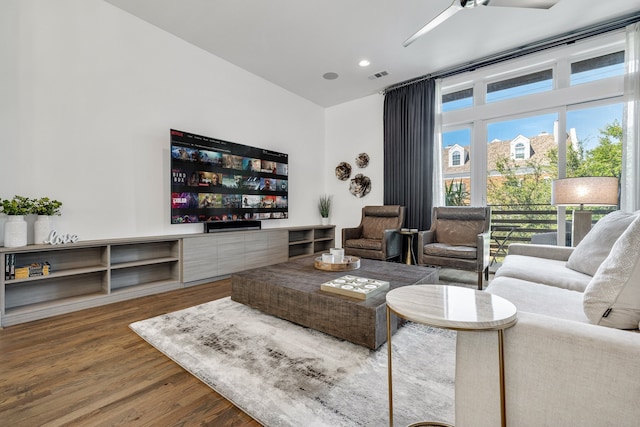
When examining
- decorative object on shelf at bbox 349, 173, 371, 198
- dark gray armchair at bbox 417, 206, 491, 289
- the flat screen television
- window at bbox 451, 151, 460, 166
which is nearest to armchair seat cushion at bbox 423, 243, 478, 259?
dark gray armchair at bbox 417, 206, 491, 289

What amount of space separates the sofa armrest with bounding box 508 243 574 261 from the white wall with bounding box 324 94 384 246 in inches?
100

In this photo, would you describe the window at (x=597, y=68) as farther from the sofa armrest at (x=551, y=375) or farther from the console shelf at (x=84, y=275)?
the console shelf at (x=84, y=275)

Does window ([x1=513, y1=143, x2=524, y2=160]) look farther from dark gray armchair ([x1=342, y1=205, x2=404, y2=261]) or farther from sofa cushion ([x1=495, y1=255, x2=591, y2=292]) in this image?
sofa cushion ([x1=495, y1=255, x2=591, y2=292])

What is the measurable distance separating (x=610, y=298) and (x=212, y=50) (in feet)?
14.6

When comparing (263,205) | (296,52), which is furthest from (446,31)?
(263,205)

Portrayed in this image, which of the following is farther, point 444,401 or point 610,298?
point 444,401

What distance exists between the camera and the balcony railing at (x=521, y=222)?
374 centimetres

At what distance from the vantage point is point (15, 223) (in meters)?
2.24

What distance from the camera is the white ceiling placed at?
2.92 meters

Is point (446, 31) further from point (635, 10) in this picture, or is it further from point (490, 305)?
point (490, 305)

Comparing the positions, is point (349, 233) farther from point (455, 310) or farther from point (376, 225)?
point (455, 310)

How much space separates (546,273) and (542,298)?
0.58m

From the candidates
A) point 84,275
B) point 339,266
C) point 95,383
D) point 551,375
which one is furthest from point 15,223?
point 551,375

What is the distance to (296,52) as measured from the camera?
3775mm
